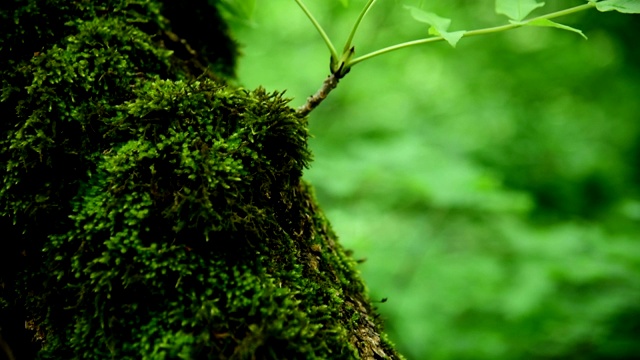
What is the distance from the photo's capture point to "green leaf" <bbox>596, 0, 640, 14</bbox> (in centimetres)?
134

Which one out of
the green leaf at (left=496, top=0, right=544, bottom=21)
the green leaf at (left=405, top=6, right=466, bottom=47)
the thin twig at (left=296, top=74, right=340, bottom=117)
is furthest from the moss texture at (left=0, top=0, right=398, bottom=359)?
the green leaf at (left=496, top=0, right=544, bottom=21)

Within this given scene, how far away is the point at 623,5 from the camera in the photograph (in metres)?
1.37

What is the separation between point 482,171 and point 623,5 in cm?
327

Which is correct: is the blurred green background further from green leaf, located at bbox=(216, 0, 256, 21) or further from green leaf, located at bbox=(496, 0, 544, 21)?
green leaf, located at bbox=(496, 0, 544, 21)

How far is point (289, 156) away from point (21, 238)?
70 centimetres

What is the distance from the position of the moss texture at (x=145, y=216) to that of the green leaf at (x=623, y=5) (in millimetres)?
999

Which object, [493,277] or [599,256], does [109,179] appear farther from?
[599,256]

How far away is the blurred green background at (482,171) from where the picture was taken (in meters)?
4.12

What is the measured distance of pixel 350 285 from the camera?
1.39m

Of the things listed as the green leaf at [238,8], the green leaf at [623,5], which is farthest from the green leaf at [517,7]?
the green leaf at [238,8]

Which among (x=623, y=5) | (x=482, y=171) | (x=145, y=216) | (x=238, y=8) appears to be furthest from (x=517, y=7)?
(x=482, y=171)

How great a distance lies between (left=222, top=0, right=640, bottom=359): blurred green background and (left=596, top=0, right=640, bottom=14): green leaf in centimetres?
203

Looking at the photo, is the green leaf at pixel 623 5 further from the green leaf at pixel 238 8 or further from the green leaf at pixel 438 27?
the green leaf at pixel 238 8

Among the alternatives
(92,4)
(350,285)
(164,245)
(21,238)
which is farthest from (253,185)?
(92,4)
